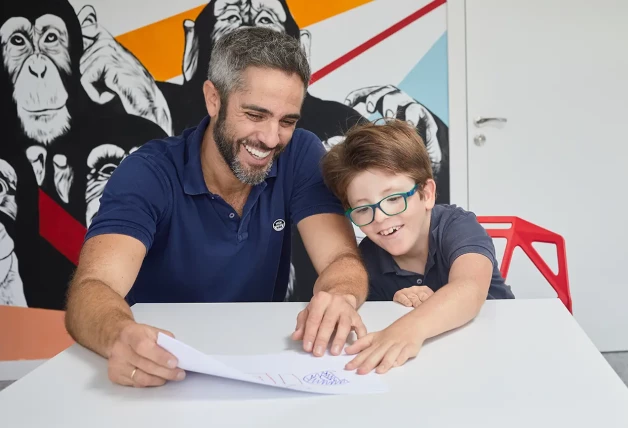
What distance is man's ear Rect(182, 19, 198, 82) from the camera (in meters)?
3.24

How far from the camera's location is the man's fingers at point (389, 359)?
40.5 inches

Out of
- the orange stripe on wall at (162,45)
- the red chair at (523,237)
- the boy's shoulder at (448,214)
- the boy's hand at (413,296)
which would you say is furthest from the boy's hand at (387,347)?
the orange stripe on wall at (162,45)

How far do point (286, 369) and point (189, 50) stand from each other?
98.7 inches

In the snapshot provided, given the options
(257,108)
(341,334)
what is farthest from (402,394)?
(257,108)

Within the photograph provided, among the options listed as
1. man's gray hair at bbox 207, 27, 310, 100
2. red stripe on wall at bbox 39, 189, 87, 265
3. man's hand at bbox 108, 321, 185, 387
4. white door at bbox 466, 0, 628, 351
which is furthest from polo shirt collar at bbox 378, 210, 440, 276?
red stripe on wall at bbox 39, 189, 87, 265

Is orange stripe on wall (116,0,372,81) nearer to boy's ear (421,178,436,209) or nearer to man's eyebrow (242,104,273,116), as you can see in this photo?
man's eyebrow (242,104,273,116)

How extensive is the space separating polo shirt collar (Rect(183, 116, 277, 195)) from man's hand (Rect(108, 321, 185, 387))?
2.55 feet

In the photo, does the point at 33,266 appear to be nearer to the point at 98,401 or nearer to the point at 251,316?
the point at 251,316

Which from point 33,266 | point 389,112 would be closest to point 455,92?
point 389,112

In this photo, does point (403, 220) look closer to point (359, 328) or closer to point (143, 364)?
point (359, 328)

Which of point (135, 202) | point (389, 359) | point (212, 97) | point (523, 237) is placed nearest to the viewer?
point (389, 359)

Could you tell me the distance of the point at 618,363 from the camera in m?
3.27

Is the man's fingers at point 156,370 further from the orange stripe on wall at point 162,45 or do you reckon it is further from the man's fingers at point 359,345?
the orange stripe on wall at point 162,45

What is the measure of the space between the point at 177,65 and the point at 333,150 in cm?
174
